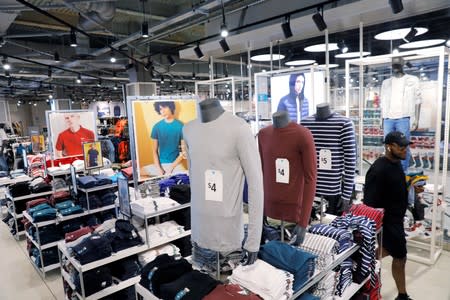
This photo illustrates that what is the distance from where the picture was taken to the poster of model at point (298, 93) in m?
4.77

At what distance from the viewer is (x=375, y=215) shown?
2.63m

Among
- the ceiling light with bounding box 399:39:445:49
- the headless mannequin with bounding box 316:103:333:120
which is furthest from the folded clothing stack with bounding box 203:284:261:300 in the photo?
the ceiling light with bounding box 399:39:445:49

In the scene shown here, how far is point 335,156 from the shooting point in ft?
8.52

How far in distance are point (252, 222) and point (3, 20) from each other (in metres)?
5.35

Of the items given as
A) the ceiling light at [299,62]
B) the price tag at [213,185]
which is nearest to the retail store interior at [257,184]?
the price tag at [213,185]

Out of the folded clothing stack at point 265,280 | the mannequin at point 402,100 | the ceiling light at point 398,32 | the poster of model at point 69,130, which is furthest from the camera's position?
the poster of model at point 69,130

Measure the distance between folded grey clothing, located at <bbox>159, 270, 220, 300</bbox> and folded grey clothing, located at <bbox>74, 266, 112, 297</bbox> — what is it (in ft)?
5.16

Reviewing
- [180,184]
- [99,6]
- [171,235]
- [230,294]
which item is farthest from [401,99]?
[99,6]

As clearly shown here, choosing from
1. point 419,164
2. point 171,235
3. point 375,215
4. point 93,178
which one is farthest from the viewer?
point 419,164

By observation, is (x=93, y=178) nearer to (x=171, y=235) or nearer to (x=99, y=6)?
(x=171, y=235)

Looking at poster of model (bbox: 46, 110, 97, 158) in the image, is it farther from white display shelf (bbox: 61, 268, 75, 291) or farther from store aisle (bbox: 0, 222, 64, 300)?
white display shelf (bbox: 61, 268, 75, 291)

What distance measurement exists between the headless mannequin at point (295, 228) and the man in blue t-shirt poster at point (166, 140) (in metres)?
1.81

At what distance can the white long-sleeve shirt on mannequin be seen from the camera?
68.2 inches

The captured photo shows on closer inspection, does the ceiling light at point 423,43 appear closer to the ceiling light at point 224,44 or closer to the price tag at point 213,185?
the ceiling light at point 224,44
